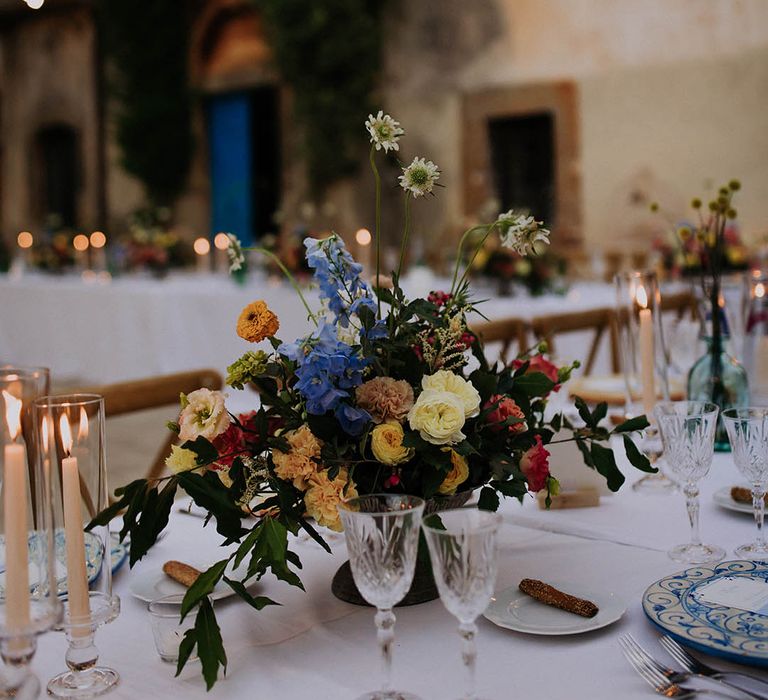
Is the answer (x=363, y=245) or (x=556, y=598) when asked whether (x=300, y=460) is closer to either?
(x=556, y=598)

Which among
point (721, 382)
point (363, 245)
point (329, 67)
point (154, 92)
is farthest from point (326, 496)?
point (154, 92)

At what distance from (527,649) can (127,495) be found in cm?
48

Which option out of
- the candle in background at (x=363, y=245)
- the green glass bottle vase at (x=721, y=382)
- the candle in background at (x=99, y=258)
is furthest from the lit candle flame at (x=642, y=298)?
the candle in background at (x=99, y=258)

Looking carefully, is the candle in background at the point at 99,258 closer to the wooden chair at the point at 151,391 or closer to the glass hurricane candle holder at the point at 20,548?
the wooden chair at the point at 151,391

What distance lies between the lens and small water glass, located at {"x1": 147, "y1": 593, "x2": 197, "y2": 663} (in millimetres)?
1050

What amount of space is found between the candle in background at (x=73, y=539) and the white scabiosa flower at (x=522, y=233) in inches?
21.4

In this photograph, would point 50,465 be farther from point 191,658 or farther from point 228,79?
point 228,79

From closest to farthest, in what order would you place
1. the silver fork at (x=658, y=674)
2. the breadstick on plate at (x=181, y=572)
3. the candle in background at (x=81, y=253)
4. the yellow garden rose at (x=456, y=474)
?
the silver fork at (x=658, y=674), the yellow garden rose at (x=456, y=474), the breadstick on plate at (x=181, y=572), the candle in background at (x=81, y=253)

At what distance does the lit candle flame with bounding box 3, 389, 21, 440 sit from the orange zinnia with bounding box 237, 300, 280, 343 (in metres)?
0.28

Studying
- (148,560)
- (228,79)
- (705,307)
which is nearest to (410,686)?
(148,560)

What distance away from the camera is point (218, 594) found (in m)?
1.25

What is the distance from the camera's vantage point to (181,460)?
Result: 1160 millimetres

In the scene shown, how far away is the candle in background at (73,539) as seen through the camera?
102 centimetres

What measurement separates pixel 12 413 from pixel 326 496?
363 mm
